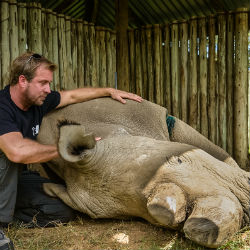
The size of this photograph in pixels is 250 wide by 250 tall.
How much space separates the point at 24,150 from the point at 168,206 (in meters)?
1.47

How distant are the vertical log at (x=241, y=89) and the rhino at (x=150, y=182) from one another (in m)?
3.01

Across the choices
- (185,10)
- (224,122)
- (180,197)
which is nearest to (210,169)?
(180,197)

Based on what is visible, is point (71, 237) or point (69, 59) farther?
point (69, 59)

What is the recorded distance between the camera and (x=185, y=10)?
7781 millimetres

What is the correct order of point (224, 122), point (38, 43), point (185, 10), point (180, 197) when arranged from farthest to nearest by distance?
point (185, 10) < point (224, 122) < point (38, 43) < point (180, 197)

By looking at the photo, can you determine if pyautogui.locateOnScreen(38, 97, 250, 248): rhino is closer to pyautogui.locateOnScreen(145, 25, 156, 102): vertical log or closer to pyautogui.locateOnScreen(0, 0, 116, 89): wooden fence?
pyautogui.locateOnScreen(0, 0, 116, 89): wooden fence

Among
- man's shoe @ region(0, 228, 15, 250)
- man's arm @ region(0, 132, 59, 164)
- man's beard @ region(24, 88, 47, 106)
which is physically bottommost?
man's shoe @ region(0, 228, 15, 250)

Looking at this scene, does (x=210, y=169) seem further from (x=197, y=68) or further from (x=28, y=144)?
(x=197, y=68)

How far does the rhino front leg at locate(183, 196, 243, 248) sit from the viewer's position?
2.70m

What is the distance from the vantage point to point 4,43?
18.8 ft

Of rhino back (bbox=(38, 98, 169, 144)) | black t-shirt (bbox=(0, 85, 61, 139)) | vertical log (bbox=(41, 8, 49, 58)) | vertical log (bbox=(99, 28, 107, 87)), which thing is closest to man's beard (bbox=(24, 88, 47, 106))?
black t-shirt (bbox=(0, 85, 61, 139))

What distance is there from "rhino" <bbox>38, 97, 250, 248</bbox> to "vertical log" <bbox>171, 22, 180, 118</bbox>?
319 cm

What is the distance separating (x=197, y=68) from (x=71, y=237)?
4526 millimetres

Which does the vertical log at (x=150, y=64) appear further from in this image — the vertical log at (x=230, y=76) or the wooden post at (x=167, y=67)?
the vertical log at (x=230, y=76)
